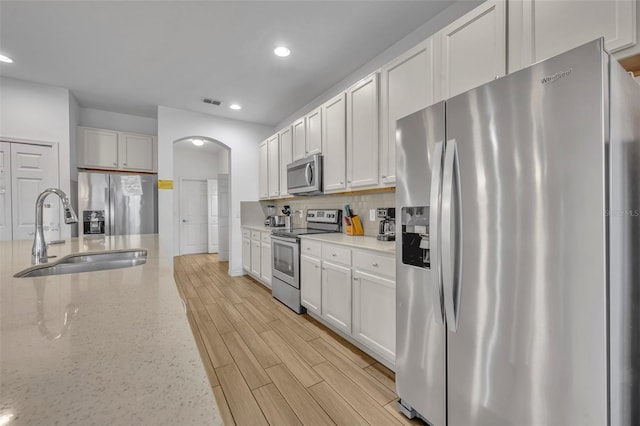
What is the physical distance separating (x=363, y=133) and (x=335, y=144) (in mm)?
440

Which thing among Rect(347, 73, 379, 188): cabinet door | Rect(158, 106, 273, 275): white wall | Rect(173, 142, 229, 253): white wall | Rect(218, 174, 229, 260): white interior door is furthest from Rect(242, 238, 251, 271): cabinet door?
Rect(173, 142, 229, 253): white wall

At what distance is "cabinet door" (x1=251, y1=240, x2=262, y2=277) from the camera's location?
4.03m

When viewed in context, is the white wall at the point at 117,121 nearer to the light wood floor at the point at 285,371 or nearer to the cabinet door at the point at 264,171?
the cabinet door at the point at 264,171

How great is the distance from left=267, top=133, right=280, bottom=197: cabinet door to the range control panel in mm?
775

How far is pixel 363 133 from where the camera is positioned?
8.05ft

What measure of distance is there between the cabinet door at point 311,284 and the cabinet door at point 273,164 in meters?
1.65

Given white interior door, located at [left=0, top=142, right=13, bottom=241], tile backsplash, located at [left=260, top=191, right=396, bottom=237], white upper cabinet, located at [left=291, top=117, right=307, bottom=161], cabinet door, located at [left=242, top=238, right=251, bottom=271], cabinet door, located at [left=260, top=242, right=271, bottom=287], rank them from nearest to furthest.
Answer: tile backsplash, located at [left=260, top=191, right=396, bottom=237] < white interior door, located at [left=0, top=142, right=13, bottom=241] < white upper cabinet, located at [left=291, top=117, right=307, bottom=161] < cabinet door, located at [left=260, top=242, right=271, bottom=287] < cabinet door, located at [left=242, top=238, right=251, bottom=271]

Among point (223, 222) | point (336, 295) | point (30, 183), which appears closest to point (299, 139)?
point (336, 295)

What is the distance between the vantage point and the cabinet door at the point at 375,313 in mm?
1813

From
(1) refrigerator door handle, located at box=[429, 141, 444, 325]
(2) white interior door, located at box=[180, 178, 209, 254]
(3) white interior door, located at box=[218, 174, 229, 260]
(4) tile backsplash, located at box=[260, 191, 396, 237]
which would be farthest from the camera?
(2) white interior door, located at box=[180, 178, 209, 254]

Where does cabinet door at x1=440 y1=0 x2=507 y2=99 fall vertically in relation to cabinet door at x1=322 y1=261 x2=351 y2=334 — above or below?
above

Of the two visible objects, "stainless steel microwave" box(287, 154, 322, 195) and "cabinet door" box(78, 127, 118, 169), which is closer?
"stainless steel microwave" box(287, 154, 322, 195)

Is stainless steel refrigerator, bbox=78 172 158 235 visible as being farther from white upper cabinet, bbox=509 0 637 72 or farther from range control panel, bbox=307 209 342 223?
white upper cabinet, bbox=509 0 637 72

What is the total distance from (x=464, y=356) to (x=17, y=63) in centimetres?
486
